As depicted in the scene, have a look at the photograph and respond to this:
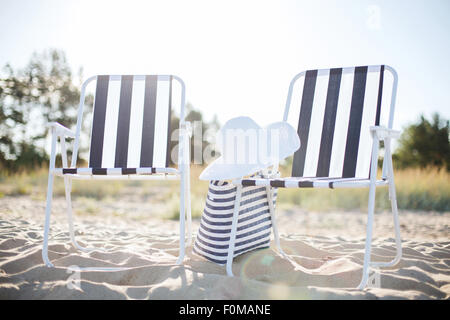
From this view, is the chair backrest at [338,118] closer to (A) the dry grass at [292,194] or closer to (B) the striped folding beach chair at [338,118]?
(B) the striped folding beach chair at [338,118]

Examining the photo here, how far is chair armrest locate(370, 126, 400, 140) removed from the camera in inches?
61.0

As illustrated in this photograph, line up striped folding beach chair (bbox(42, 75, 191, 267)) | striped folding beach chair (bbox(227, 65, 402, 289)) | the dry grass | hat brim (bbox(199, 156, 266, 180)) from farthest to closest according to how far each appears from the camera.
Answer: the dry grass, striped folding beach chair (bbox(42, 75, 191, 267)), striped folding beach chair (bbox(227, 65, 402, 289)), hat brim (bbox(199, 156, 266, 180))

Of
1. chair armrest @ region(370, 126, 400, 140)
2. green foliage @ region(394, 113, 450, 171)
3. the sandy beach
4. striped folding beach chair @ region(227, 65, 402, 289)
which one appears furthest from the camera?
green foliage @ region(394, 113, 450, 171)

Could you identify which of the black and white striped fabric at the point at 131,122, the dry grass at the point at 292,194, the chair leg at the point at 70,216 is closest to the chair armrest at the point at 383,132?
the black and white striped fabric at the point at 131,122

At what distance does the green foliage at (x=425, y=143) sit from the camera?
13.5 meters

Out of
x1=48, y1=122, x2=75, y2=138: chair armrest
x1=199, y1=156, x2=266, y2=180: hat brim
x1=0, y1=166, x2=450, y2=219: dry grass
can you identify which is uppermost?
x1=48, y1=122, x2=75, y2=138: chair armrest

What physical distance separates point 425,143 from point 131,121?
1471cm

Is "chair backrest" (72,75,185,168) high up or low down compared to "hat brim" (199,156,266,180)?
up

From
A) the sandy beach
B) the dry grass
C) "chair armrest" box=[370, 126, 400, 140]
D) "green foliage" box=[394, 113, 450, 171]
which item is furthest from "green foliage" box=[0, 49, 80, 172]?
"green foliage" box=[394, 113, 450, 171]

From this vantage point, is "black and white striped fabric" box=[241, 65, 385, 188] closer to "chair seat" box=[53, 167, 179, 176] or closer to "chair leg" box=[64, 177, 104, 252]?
"chair seat" box=[53, 167, 179, 176]

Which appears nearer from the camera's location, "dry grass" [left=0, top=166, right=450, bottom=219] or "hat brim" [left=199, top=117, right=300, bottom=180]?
"hat brim" [left=199, top=117, right=300, bottom=180]

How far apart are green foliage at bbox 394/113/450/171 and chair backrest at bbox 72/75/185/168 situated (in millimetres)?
13126

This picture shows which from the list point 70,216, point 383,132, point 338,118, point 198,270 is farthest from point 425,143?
point 70,216

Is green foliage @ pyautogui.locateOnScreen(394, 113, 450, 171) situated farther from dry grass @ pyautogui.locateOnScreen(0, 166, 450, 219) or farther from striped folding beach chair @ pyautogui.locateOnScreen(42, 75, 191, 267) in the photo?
striped folding beach chair @ pyautogui.locateOnScreen(42, 75, 191, 267)
